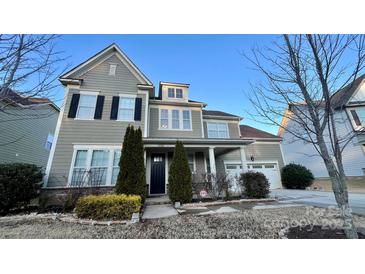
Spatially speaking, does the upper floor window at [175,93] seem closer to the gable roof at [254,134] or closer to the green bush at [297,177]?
the gable roof at [254,134]

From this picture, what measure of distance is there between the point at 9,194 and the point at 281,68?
9115 mm

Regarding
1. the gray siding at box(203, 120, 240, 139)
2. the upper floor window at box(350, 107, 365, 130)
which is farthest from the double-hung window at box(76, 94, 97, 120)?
the upper floor window at box(350, 107, 365, 130)

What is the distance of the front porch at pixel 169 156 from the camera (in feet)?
25.7

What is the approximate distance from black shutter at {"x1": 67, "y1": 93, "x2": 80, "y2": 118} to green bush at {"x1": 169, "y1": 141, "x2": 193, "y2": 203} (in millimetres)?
6243

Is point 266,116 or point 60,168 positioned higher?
point 266,116

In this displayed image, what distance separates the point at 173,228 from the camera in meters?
3.39

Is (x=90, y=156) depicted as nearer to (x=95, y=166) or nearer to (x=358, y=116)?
(x=95, y=166)

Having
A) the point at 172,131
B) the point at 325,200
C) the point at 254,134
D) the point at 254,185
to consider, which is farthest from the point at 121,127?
the point at 254,134

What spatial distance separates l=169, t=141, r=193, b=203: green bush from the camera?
19.4 ft

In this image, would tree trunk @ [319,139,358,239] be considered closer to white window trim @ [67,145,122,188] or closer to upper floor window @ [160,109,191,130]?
upper floor window @ [160,109,191,130]
